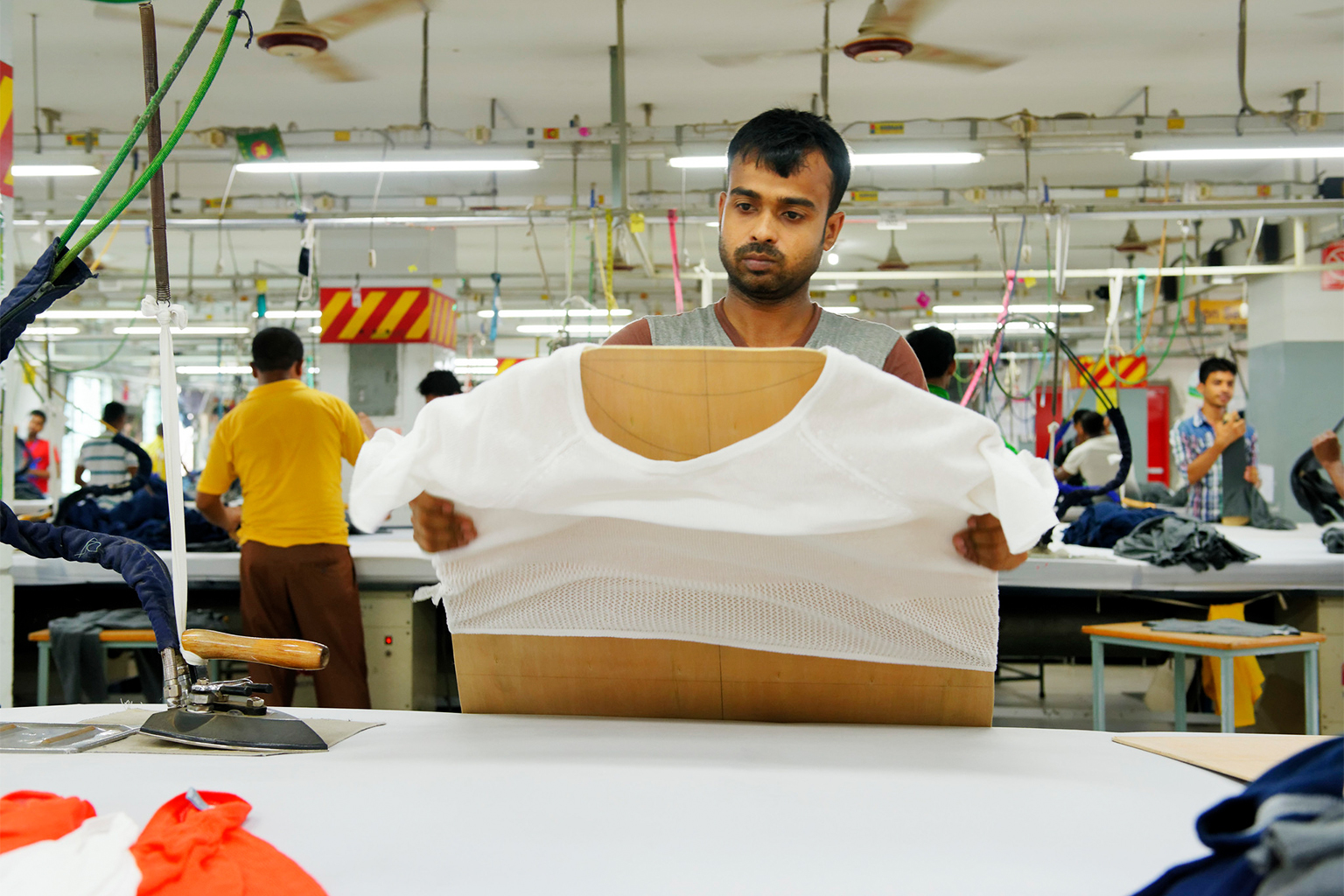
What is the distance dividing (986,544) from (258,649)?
0.93 metres

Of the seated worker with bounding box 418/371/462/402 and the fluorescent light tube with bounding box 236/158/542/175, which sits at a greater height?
the fluorescent light tube with bounding box 236/158/542/175

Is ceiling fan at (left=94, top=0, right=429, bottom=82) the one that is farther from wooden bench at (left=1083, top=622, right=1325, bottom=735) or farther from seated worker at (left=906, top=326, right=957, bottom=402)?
wooden bench at (left=1083, top=622, right=1325, bottom=735)

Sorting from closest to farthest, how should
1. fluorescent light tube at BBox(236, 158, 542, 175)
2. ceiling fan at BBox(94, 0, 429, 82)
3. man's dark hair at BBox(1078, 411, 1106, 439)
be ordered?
ceiling fan at BBox(94, 0, 429, 82) → fluorescent light tube at BBox(236, 158, 542, 175) → man's dark hair at BBox(1078, 411, 1106, 439)

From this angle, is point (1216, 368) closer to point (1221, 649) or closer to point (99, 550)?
point (1221, 649)

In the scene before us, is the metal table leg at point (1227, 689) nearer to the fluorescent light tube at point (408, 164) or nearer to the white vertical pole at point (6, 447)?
the white vertical pole at point (6, 447)

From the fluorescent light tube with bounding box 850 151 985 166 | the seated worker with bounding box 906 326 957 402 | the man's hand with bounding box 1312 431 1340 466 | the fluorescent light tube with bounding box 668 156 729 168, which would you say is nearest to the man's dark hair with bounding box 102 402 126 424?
the fluorescent light tube with bounding box 668 156 729 168

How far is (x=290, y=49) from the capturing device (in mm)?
5145

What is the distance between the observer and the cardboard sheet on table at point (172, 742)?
1.28 m

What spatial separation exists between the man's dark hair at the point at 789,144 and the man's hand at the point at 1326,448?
427 centimetres

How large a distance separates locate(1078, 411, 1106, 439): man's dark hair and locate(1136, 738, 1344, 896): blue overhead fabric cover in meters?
7.14

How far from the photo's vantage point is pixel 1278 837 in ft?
1.74

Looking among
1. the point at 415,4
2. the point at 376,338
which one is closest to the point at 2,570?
the point at 415,4

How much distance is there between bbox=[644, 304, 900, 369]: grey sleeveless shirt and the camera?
4.75 feet

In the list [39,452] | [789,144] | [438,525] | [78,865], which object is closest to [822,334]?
[789,144]
